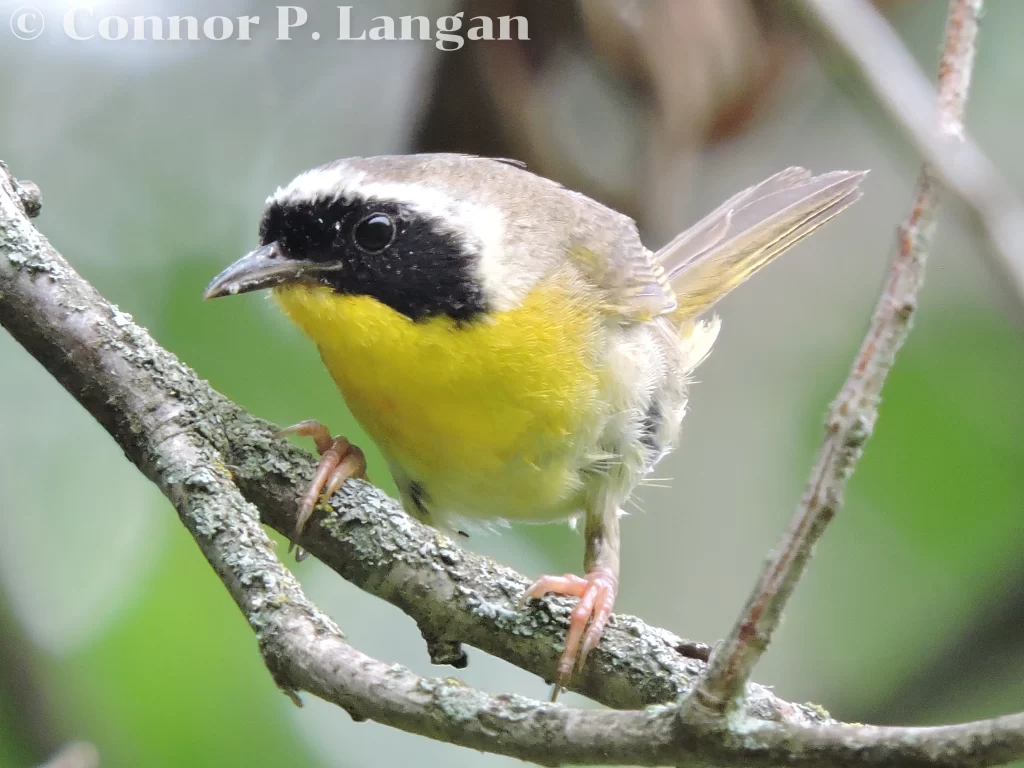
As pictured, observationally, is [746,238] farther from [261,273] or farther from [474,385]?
[261,273]

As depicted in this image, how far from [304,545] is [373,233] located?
30.2 inches

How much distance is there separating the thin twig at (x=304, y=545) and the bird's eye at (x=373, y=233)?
54 centimetres

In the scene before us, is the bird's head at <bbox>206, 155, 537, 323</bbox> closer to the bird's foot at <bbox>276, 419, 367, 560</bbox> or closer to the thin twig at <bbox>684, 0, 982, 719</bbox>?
the bird's foot at <bbox>276, 419, 367, 560</bbox>

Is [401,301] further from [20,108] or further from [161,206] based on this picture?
[20,108]

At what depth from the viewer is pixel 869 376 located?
3.80 feet

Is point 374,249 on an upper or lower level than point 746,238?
lower

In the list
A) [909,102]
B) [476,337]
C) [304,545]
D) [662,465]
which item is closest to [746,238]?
[662,465]

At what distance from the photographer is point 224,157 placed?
4.57 m

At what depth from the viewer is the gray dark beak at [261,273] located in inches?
94.0

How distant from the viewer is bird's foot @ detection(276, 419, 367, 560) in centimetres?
209

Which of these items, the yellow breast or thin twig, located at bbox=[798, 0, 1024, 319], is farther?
the yellow breast

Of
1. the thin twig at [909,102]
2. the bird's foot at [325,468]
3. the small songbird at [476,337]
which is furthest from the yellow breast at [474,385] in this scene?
the thin twig at [909,102]

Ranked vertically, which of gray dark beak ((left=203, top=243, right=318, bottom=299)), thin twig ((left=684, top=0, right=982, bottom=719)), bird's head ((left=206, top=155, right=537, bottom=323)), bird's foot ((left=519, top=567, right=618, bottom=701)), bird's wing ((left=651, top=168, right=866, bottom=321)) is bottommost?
thin twig ((left=684, top=0, right=982, bottom=719))

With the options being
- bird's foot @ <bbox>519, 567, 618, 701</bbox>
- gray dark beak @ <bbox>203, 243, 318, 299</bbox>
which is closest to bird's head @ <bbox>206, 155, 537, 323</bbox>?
gray dark beak @ <bbox>203, 243, 318, 299</bbox>
